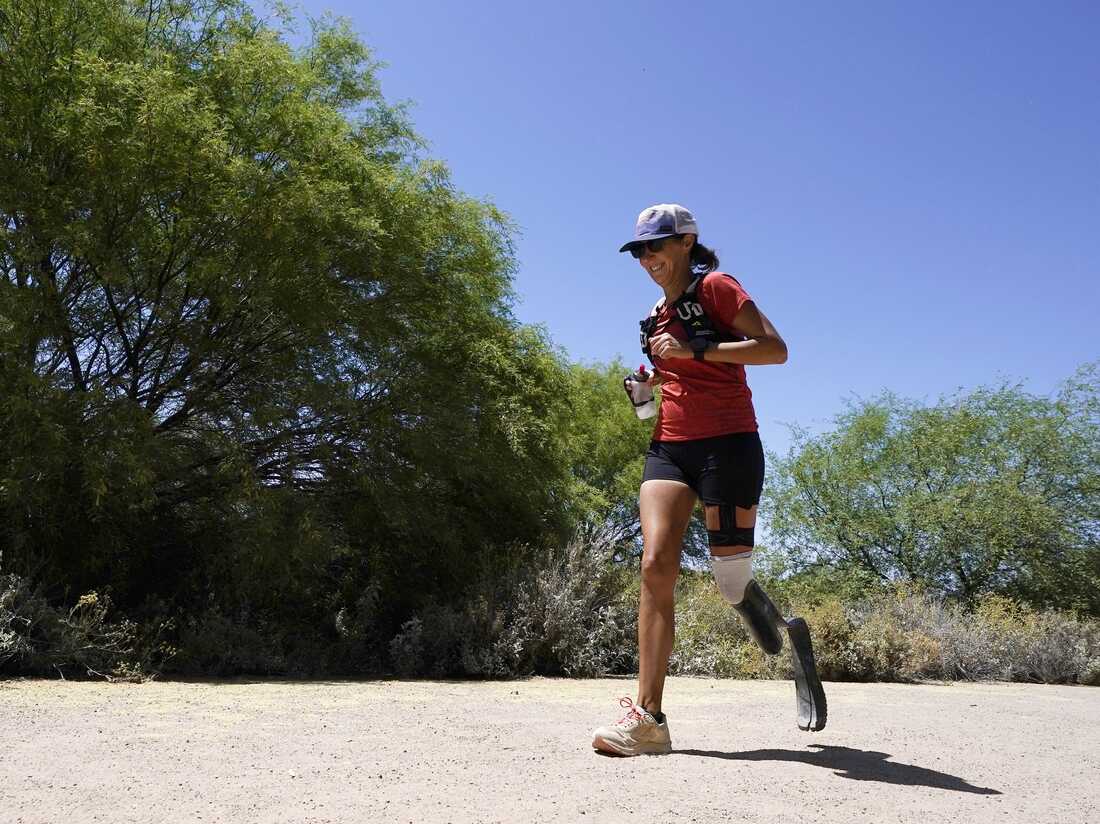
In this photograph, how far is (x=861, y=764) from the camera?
12.1 feet

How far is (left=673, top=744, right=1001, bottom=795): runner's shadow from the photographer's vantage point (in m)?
3.40

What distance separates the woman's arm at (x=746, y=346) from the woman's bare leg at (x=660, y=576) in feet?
1.88

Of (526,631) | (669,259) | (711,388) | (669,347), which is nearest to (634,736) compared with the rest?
(711,388)

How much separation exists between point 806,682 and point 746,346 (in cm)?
156

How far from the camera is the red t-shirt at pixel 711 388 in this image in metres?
3.98

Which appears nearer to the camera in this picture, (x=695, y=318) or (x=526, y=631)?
(x=695, y=318)

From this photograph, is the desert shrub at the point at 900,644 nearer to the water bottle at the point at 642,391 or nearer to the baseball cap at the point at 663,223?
the water bottle at the point at 642,391

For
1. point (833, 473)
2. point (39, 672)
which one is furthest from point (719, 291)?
point (833, 473)

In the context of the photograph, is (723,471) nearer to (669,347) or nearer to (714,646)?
(669,347)

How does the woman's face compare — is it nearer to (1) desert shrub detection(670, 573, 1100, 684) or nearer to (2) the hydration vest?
(2) the hydration vest

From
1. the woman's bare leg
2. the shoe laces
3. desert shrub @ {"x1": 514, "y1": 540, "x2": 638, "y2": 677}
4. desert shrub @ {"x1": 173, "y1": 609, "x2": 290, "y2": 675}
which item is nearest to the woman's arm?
the woman's bare leg

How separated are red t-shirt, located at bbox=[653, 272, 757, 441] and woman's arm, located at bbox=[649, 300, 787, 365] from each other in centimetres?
6

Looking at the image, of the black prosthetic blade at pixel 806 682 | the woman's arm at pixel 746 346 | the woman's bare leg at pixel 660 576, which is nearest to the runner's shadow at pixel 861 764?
the black prosthetic blade at pixel 806 682

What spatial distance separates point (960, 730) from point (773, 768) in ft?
6.06
